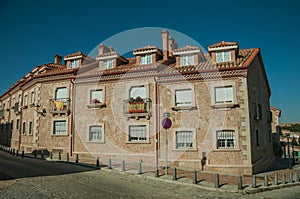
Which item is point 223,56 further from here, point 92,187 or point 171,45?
point 92,187

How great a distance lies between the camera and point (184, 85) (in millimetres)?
17641

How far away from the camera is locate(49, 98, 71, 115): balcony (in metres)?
20.6

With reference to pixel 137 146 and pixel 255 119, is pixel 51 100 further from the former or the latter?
pixel 255 119

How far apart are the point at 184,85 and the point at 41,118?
1363 centimetres

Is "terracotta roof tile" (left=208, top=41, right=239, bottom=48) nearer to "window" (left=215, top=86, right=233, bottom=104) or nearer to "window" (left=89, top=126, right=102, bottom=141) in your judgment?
"window" (left=215, top=86, right=233, bottom=104)

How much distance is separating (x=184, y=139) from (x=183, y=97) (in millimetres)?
3150

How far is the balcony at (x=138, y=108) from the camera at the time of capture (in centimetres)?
1823

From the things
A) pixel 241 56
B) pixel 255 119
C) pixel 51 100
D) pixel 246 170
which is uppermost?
pixel 241 56

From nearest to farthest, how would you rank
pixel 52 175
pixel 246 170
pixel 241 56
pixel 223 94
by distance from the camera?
pixel 52 175, pixel 246 170, pixel 223 94, pixel 241 56

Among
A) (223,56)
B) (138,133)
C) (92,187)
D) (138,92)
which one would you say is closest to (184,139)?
(138,133)

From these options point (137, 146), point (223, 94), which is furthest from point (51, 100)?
point (223, 94)

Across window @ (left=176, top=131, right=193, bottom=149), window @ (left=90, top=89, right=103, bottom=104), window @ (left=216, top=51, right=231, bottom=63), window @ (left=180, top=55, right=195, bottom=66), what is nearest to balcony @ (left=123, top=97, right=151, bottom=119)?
window @ (left=176, top=131, right=193, bottom=149)

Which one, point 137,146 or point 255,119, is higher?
point 255,119

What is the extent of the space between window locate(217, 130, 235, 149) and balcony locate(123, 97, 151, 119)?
216 inches
